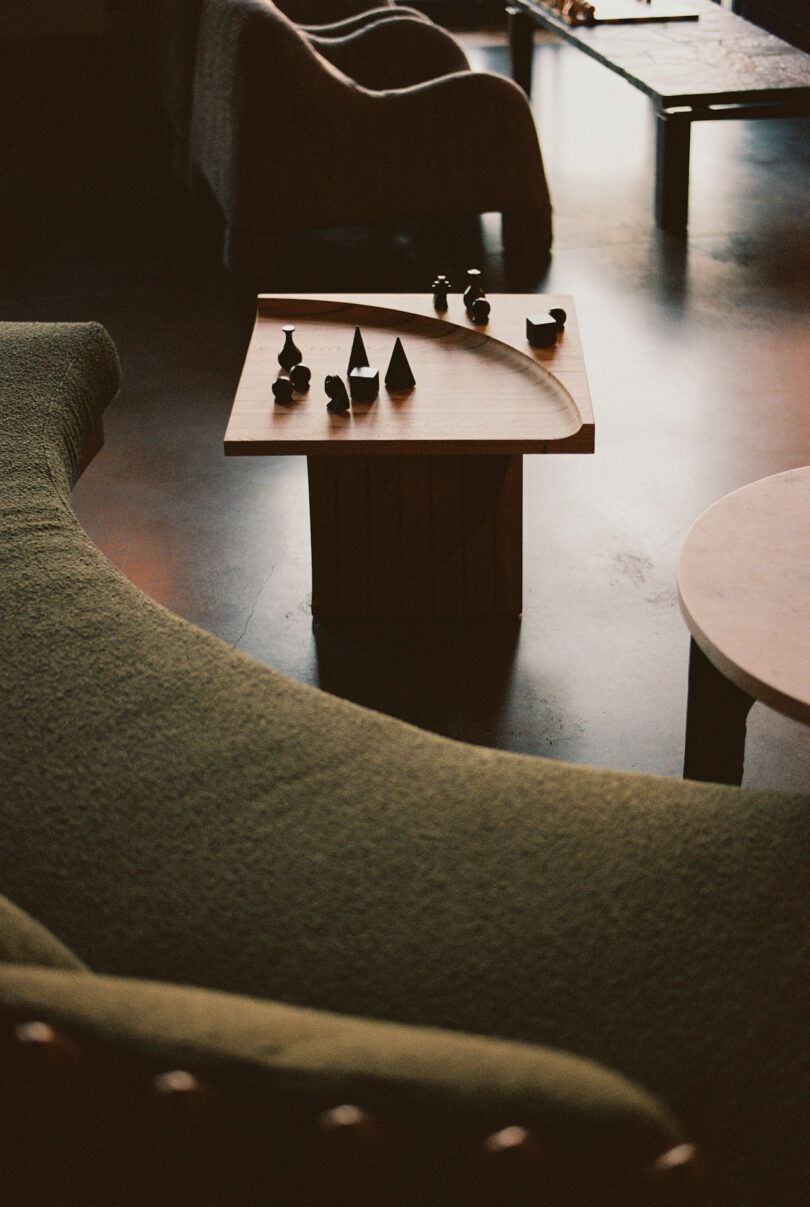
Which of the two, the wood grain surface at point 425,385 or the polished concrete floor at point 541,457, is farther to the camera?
the polished concrete floor at point 541,457

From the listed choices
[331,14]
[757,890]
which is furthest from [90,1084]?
[331,14]

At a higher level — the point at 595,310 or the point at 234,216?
the point at 234,216

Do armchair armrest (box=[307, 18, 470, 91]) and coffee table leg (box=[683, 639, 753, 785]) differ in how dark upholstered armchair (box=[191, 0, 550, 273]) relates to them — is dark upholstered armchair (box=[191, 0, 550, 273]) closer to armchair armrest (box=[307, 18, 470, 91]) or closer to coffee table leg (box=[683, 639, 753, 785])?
armchair armrest (box=[307, 18, 470, 91])

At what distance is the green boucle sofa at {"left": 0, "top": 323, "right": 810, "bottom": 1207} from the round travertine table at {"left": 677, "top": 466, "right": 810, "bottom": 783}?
0.23 metres

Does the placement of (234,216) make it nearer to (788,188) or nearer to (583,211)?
(583,211)

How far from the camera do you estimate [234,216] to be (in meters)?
4.87

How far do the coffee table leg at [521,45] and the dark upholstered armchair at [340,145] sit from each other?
264 centimetres

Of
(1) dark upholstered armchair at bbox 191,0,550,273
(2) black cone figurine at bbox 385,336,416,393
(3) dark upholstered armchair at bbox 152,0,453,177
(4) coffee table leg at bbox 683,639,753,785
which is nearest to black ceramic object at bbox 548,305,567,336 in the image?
(2) black cone figurine at bbox 385,336,416,393

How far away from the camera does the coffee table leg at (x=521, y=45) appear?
7273 millimetres

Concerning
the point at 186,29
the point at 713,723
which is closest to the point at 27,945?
the point at 713,723

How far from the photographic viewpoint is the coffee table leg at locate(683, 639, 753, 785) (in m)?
2.04

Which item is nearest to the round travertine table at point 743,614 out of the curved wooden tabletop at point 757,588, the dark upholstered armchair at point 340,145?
the curved wooden tabletop at point 757,588

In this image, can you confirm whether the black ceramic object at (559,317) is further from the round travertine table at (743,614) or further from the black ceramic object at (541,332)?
the round travertine table at (743,614)

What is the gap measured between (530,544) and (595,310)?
1.75m
